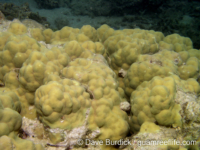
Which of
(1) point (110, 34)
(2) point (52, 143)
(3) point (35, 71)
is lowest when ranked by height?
(2) point (52, 143)

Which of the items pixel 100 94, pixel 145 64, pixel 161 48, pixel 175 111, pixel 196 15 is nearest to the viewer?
pixel 175 111

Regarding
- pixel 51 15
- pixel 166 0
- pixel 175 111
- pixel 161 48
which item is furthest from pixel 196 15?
pixel 175 111

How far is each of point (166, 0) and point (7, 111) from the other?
1671cm

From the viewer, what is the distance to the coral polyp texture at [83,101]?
6.19 ft

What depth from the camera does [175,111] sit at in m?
2.11

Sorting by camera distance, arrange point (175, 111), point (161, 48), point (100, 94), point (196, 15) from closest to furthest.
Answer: point (175, 111) < point (100, 94) < point (161, 48) < point (196, 15)

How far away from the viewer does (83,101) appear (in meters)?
2.09

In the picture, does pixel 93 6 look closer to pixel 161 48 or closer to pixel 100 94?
pixel 161 48

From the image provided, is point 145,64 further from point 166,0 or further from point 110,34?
point 166,0

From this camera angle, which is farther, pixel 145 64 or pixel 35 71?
pixel 145 64

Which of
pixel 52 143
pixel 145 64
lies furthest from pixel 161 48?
pixel 52 143

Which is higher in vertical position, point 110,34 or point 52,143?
point 110,34

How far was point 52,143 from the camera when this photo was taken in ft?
6.42

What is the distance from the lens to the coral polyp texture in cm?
189
